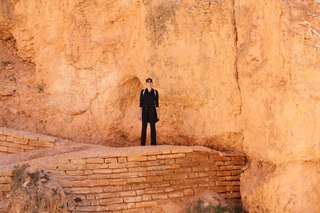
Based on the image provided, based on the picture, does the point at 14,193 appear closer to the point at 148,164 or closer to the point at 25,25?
the point at 148,164

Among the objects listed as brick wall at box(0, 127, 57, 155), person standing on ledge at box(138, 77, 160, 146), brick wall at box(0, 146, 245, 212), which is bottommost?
brick wall at box(0, 146, 245, 212)

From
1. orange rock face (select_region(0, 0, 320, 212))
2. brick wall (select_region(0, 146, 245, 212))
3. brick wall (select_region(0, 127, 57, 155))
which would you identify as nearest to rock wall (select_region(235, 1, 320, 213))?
orange rock face (select_region(0, 0, 320, 212))

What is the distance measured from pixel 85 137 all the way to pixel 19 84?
5.13 feet

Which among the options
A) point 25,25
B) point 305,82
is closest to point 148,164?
point 305,82

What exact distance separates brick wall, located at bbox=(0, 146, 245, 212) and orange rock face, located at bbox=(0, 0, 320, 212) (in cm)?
36

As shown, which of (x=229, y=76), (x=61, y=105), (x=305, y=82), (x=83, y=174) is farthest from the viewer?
(x=61, y=105)

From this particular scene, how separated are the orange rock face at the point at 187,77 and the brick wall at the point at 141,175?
0.36 m

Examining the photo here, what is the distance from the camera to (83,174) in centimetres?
691

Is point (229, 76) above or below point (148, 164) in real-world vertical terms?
above

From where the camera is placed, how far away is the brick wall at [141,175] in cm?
671

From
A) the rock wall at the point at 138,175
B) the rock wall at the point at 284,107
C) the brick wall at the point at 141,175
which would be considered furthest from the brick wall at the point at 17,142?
the rock wall at the point at 284,107

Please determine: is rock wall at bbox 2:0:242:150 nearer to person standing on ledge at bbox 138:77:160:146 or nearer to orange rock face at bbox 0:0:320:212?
orange rock face at bbox 0:0:320:212

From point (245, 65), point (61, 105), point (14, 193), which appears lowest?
point (14, 193)

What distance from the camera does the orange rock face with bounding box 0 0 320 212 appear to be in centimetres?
635
